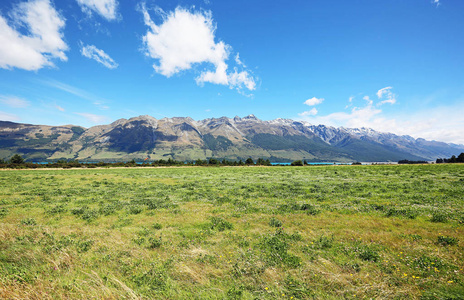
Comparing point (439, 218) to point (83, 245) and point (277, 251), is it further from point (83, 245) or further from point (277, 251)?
point (83, 245)

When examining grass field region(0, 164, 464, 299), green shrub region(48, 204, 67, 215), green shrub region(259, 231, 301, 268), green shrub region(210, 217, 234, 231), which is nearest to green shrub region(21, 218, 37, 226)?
grass field region(0, 164, 464, 299)

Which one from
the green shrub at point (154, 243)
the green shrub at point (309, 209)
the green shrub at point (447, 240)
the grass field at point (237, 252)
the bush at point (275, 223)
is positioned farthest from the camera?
the green shrub at point (309, 209)

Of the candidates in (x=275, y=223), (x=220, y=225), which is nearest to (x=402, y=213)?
(x=275, y=223)

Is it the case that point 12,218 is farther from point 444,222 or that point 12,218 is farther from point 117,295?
point 444,222

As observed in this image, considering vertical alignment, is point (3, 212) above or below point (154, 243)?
below

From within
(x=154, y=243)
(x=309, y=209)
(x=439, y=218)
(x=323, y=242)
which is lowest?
(x=154, y=243)

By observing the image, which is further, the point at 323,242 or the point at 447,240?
the point at 323,242

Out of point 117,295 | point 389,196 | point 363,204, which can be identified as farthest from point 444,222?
point 117,295

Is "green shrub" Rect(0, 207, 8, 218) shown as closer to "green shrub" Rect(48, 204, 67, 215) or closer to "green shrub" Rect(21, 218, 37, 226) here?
"green shrub" Rect(48, 204, 67, 215)

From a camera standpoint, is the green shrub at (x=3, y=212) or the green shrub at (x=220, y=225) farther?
the green shrub at (x=3, y=212)

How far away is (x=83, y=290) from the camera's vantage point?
6.67 meters

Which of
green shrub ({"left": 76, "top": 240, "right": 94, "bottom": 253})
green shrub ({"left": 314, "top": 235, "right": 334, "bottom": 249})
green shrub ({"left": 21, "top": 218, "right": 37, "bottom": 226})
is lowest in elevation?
green shrub ({"left": 21, "top": 218, "right": 37, "bottom": 226})

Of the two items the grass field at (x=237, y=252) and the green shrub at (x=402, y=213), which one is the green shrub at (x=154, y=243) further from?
the green shrub at (x=402, y=213)

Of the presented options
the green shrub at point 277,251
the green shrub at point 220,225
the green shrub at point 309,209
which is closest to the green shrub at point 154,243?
the green shrub at point 220,225
